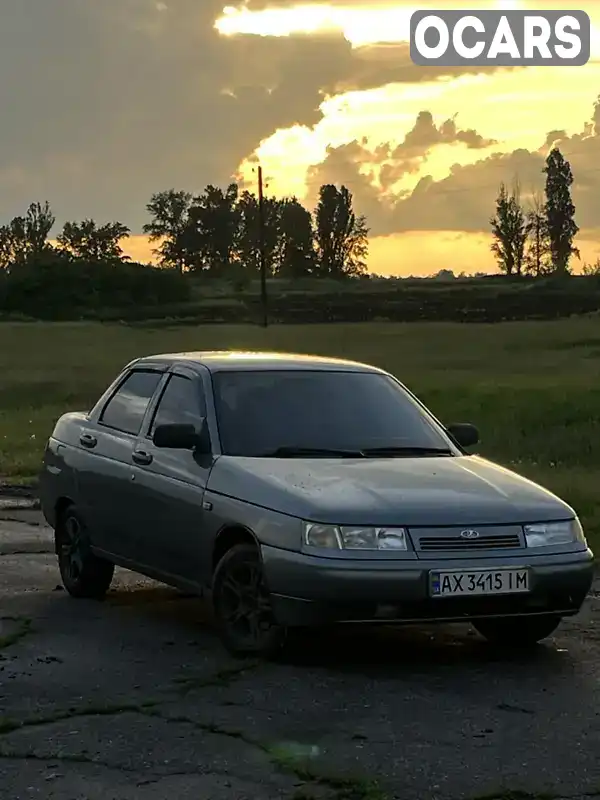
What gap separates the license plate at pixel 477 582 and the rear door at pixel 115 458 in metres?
2.29

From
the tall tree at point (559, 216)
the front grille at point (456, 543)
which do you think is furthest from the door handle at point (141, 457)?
the tall tree at point (559, 216)

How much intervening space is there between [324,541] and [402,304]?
90.9 m

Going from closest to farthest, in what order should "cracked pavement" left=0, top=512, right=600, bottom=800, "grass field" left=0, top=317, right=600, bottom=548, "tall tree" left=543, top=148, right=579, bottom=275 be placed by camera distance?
"cracked pavement" left=0, top=512, right=600, bottom=800
"grass field" left=0, top=317, right=600, bottom=548
"tall tree" left=543, top=148, right=579, bottom=275

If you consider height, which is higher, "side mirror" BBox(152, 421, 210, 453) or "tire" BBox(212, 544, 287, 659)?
"side mirror" BBox(152, 421, 210, 453)

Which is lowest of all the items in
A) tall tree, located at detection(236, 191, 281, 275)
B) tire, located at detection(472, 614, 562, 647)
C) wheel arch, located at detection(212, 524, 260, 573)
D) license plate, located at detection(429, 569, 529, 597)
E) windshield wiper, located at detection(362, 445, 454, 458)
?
tire, located at detection(472, 614, 562, 647)

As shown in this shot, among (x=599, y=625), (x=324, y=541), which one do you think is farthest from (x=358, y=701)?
(x=599, y=625)

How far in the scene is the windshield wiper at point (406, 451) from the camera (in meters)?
7.58

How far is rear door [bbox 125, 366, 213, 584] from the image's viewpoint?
7477 millimetres

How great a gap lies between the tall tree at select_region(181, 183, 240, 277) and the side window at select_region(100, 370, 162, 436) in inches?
5292

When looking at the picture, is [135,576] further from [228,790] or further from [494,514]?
[228,790]

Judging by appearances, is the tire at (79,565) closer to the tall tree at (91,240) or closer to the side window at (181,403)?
the side window at (181,403)

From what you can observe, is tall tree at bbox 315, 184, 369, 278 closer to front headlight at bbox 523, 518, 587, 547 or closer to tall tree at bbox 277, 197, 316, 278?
tall tree at bbox 277, 197, 316, 278

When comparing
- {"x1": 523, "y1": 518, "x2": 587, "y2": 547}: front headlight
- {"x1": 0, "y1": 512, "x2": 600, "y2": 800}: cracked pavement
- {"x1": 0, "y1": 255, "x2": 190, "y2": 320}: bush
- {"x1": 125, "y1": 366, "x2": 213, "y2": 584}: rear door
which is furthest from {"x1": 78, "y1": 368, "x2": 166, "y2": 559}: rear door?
{"x1": 0, "y1": 255, "x2": 190, "y2": 320}: bush

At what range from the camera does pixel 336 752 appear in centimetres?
536
